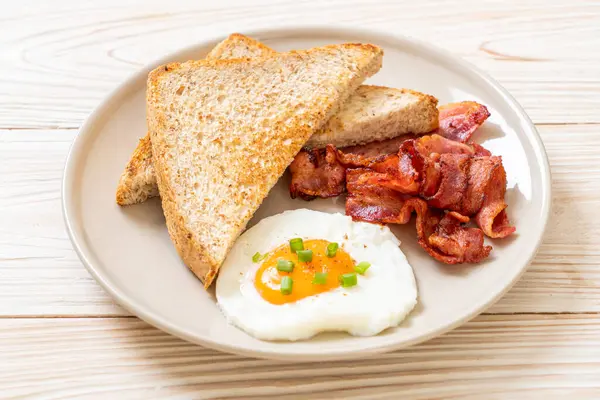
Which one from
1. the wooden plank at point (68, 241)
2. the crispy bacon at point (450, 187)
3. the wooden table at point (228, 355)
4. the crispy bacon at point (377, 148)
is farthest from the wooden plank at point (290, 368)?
the crispy bacon at point (377, 148)

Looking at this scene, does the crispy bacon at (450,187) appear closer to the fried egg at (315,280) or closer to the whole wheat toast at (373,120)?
the fried egg at (315,280)

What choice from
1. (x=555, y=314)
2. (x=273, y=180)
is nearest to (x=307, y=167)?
(x=273, y=180)

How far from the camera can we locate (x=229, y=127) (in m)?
3.56

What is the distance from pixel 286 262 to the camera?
2939 millimetres

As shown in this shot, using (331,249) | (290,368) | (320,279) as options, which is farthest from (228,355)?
(331,249)

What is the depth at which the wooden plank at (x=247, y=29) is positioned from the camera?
4383mm

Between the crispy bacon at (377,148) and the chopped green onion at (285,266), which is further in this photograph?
the crispy bacon at (377,148)

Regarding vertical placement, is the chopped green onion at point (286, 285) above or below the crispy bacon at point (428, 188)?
below

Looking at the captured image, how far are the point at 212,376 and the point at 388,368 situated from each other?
761 millimetres

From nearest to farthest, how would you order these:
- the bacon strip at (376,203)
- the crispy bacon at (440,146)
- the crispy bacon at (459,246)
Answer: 1. the crispy bacon at (459,246)
2. the bacon strip at (376,203)
3. the crispy bacon at (440,146)

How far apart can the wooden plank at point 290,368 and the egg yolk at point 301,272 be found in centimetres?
31

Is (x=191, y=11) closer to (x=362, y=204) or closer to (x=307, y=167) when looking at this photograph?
(x=307, y=167)

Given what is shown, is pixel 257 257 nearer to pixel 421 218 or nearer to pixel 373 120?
pixel 421 218

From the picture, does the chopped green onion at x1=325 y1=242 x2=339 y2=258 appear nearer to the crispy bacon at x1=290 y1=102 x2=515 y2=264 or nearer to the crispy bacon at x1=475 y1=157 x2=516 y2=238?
the crispy bacon at x1=290 y1=102 x2=515 y2=264
